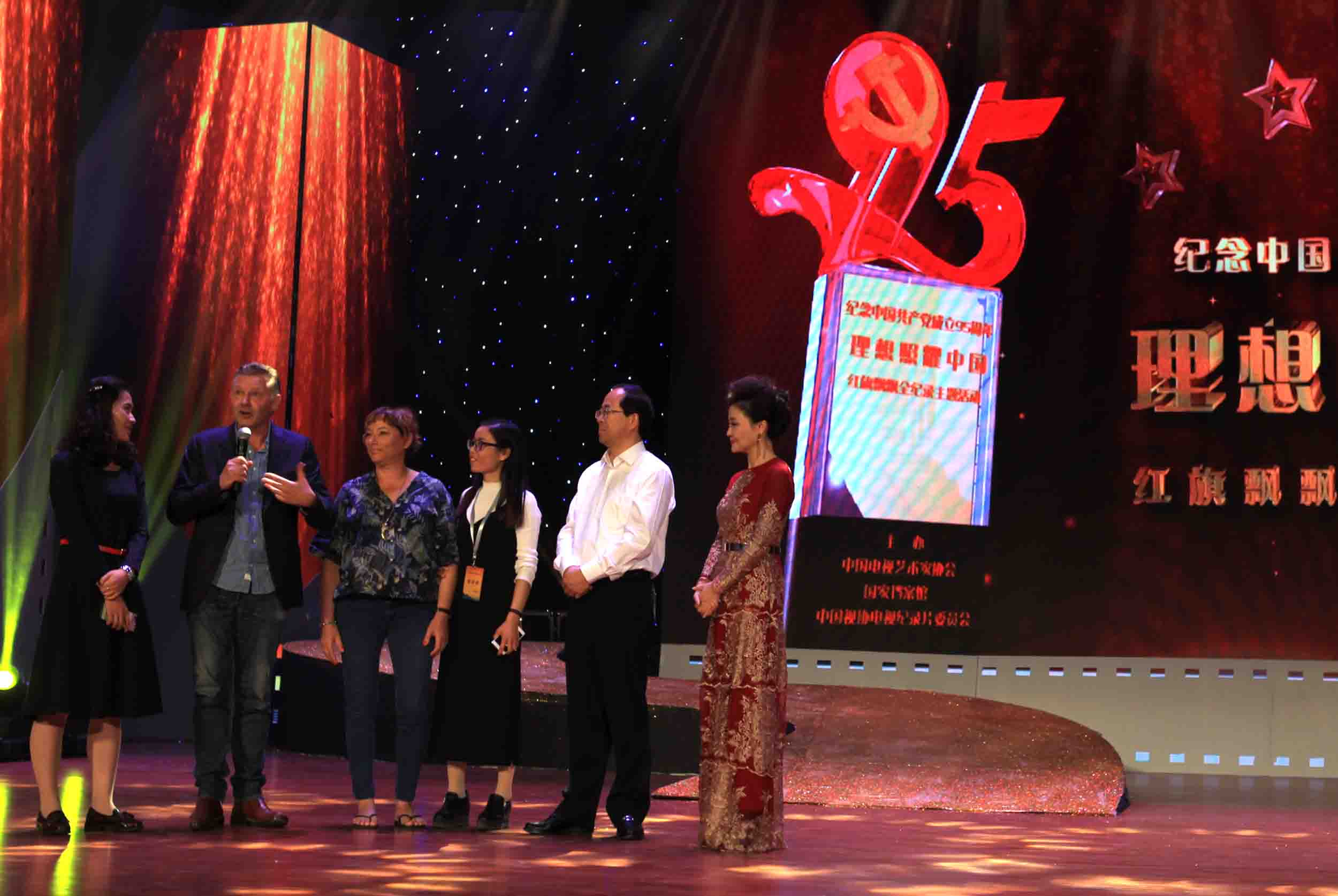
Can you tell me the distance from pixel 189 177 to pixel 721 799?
4.80 metres

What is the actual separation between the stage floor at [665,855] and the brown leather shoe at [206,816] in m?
0.06

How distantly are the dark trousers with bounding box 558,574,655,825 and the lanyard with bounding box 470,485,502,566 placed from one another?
363 millimetres

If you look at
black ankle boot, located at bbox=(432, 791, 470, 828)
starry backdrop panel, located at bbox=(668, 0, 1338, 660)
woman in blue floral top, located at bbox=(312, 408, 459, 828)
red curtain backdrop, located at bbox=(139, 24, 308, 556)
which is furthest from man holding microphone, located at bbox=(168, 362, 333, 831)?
starry backdrop panel, located at bbox=(668, 0, 1338, 660)

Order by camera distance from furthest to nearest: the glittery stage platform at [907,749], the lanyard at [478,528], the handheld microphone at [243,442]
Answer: the glittery stage platform at [907,749], the lanyard at [478,528], the handheld microphone at [243,442]

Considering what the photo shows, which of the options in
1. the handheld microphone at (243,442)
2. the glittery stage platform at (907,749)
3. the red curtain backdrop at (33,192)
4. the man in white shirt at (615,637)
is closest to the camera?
the handheld microphone at (243,442)

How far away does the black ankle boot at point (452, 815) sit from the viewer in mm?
4676

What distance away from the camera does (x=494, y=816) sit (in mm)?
4672

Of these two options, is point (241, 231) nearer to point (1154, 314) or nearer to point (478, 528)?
point (478, 528)

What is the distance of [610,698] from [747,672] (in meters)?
0.43

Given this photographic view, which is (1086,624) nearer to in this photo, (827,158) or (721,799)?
(827,158)

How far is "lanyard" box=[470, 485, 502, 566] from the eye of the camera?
4.78 meters

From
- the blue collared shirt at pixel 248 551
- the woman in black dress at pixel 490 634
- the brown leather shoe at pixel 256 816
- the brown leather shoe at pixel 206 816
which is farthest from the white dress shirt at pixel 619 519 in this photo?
the brown leather shoe at pixel 206 816

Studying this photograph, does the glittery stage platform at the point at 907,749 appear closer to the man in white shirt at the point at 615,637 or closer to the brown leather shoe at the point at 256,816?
the man in white shirt at the point at 615,637

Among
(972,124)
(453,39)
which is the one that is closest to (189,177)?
(453,39)
